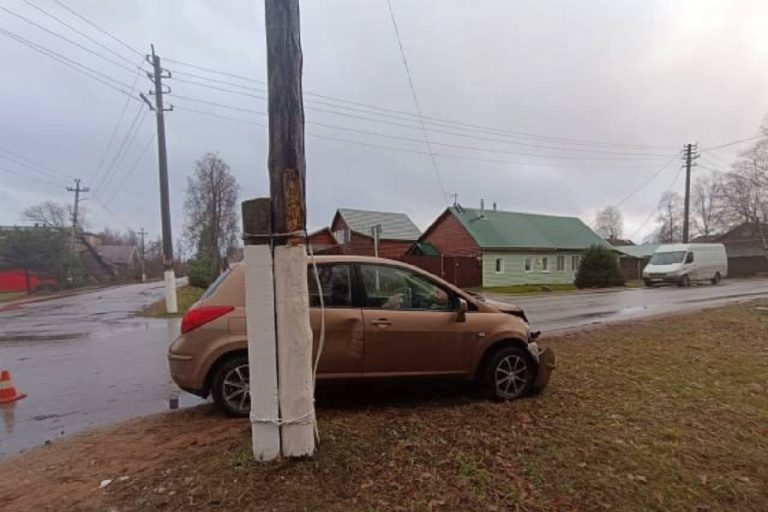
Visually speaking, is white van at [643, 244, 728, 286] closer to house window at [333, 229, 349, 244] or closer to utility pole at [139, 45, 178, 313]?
house window at [333, 229, 349, 244]

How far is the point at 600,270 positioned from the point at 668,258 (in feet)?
12.5

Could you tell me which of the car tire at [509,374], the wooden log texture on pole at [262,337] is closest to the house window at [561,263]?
the car tire at [509,374]

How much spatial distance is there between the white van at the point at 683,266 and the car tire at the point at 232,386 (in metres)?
29.0

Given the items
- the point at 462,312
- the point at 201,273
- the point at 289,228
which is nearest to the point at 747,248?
the point at 201,273

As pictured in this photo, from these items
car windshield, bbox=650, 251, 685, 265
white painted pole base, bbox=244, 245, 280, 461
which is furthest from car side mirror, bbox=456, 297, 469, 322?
car windshield, bbox=650, 251, 685, 265

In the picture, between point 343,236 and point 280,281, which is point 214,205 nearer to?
point 343,236

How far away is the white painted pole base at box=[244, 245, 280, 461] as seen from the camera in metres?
Result: 3.52

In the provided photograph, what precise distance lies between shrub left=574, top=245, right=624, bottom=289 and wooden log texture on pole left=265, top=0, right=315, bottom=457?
98.2 ft

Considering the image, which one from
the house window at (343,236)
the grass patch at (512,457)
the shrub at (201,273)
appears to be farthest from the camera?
the house window at (343,236)

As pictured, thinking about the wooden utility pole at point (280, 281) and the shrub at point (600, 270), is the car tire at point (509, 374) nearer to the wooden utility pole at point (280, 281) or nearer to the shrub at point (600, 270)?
the wooden utility pole at point (280, 281)

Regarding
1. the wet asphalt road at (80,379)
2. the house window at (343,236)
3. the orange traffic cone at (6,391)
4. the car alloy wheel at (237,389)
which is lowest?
the wet asphalt road at (80,379)

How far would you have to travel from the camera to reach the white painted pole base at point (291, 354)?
3520mm

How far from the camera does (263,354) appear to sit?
3520 millimetres

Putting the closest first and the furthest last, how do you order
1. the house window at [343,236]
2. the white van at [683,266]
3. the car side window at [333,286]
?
the car side window at [333,286] < the white van at [683,266] < the house window at [343,236]
